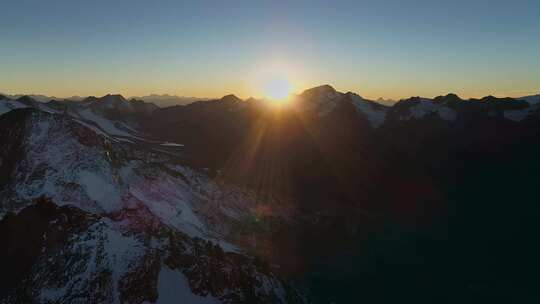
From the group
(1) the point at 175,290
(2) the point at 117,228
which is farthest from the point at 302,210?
(1) the point at 175,290

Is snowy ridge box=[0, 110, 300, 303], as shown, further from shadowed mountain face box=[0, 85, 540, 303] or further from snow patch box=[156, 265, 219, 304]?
shadowed mountain face box=[0, 85, 540, 303]

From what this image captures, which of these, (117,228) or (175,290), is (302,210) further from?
(175,290)

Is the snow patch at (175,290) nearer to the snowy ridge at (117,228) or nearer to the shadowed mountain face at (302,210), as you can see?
the snowy ridge at (117,228)

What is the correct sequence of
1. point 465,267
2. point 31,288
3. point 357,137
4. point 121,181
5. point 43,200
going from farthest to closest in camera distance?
point 357,137 → point 465,267 → point 121,181 → point 43,200 → point 31,288

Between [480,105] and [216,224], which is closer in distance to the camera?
[216,224]

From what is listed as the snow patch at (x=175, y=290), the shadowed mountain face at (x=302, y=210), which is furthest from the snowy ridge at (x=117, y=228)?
the shadowed mountain face at (x=302, y=210)

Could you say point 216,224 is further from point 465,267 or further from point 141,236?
point 465,267

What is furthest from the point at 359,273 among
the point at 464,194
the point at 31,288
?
the point at 464,194

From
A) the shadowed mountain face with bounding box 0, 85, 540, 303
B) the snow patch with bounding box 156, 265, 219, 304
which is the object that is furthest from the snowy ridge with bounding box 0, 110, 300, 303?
the shadowed mountain face with bounding box 0, 85, 540, 303

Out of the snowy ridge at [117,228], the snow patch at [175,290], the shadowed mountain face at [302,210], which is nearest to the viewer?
the snowy ridge at [117,228]
